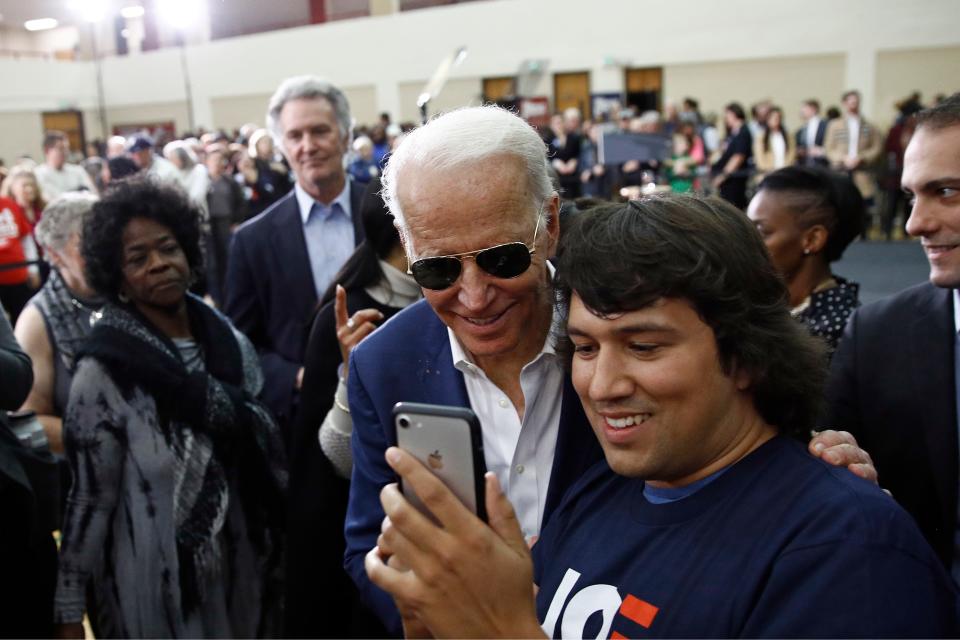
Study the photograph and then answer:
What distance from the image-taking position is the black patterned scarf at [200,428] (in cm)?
214

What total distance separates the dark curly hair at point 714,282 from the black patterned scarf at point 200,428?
136 centimetres

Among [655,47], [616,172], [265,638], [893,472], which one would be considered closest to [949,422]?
[893,472]

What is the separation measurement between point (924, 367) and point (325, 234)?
2.13 meters

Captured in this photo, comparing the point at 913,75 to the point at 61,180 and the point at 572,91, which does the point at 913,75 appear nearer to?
the point at 572,91

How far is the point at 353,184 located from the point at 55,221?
3.62 feet

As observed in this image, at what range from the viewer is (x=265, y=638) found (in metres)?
2.49

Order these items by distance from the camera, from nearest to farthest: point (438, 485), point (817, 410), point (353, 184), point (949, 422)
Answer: point (438, 485) → point (817, 410) → point (949, 422) → point (353, 184)

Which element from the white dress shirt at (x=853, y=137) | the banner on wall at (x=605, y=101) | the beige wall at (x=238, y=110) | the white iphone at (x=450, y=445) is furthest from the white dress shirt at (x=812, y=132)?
the beige wall at (x=238, y=110)

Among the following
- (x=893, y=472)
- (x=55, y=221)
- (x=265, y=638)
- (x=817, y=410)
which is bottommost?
(x=265, y=638)

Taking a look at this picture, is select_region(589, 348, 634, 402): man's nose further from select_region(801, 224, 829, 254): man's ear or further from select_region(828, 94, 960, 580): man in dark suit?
select_region(801, 224, 829, 254): man's ear

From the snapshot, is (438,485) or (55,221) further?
(55,221)

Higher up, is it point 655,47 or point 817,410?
point 655,47

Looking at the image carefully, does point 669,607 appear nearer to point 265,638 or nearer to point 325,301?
point 325,301

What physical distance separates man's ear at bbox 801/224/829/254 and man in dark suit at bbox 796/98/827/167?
29.4 ft
